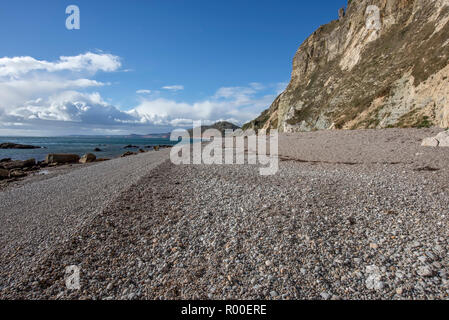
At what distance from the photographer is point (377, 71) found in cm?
3722

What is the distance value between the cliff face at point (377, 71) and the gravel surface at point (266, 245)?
22028mm

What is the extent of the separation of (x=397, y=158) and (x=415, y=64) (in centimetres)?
2409

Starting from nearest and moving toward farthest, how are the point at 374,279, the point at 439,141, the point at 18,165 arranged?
the point at 374,279 < the point at 439,141 < the point at 18,165

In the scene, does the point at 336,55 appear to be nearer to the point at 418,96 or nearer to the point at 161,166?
the point at 418,96

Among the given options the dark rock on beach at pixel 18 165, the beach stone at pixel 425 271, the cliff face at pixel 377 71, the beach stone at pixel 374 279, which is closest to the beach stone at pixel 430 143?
the cliff face at pixel 377 71

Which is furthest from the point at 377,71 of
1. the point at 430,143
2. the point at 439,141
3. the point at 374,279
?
the point at 374,279

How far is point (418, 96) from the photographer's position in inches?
1025

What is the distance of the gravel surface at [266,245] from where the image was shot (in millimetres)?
4383

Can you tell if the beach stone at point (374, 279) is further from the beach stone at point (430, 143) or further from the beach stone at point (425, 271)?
the beach stone at point (430, 143)

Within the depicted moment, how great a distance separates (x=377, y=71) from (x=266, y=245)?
44493 mm

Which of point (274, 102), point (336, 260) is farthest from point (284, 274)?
point (274, 102)

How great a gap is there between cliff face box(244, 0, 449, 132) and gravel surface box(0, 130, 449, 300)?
2203 cm

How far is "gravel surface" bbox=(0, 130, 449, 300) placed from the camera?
4.38 metres

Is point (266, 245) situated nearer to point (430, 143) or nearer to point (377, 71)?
point (430, 143)
